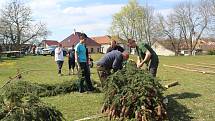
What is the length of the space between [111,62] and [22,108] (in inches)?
204

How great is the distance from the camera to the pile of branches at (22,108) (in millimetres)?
5668

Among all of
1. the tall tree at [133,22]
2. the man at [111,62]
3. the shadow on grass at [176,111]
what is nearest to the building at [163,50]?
the tall tree at [133,22]

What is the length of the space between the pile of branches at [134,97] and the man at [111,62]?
951 mm

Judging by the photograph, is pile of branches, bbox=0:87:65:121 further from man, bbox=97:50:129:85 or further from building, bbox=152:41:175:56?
building, bbox=152:41:175:56

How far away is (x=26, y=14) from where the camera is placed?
208ft

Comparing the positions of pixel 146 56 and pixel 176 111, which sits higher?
pixel 146 56

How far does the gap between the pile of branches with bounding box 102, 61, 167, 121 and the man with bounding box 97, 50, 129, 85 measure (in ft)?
3.12

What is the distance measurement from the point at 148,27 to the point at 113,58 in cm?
7572

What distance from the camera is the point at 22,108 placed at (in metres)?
5.77

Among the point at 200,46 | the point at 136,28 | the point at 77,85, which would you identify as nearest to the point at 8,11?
the point at 136,28

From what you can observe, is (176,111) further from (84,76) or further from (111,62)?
Result: (84,76)

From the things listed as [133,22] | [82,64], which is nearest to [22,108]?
[82,64]

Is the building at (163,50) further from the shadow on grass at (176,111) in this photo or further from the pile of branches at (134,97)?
the pile of branches at (134,97)

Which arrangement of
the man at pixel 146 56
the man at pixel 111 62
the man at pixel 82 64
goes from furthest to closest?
the man at pixel 82 64, the man at pixel 111 62, the man at pixel 146 56
